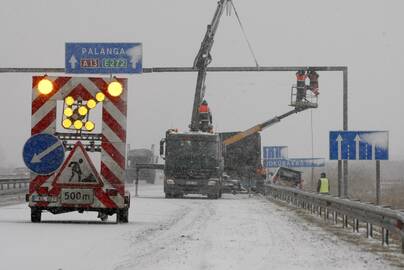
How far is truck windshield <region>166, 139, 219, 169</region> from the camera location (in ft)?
102

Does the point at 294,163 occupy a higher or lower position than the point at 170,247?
higher

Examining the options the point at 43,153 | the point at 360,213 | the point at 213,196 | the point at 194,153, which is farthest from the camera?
the point at 213,196

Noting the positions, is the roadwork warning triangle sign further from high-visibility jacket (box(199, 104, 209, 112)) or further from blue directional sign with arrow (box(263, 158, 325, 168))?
blue directional sign with arrow (box(263, 158, 325, 168))

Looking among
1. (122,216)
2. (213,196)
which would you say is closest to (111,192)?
(122,216)

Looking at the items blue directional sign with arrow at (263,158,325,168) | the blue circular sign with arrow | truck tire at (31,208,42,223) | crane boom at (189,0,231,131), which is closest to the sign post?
truck tire at (31,208,42,223)

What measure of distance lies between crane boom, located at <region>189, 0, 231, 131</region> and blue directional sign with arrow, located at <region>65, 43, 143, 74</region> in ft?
16.2

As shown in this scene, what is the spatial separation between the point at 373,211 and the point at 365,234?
4.93 ft

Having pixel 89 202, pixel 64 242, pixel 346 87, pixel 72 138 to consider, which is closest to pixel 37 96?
pixel 72 138

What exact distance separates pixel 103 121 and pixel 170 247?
14.4 feet

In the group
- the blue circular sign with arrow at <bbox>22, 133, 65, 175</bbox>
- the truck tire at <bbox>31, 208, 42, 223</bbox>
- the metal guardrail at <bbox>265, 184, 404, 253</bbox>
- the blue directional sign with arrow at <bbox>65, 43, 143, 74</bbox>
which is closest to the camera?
the metal guardrail at <bbox>265, 184, 404, 253</bbox>

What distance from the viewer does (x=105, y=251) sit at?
9.32 meters

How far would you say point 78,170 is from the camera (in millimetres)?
13586

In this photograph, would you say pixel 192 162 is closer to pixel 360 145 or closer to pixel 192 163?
pixel 192 163

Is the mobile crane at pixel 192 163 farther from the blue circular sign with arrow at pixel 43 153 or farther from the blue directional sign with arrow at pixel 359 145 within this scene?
the blue circular sign with arrow at pixel 43 153
